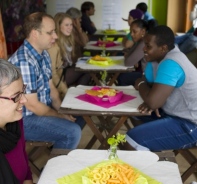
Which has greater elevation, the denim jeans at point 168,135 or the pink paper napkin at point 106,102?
the pink paper napkin at point 106,102

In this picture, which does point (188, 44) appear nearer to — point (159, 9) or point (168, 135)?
point (168, 135)

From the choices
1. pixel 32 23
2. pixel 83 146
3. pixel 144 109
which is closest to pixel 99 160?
pixel 144 109

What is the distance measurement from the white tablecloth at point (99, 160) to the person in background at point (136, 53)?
2.04 m

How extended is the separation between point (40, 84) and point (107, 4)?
5.58 meters

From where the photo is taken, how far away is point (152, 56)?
7.57ft

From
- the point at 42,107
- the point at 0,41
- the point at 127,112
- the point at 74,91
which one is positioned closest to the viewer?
the point at 127,112

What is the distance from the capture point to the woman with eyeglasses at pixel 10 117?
1253mm

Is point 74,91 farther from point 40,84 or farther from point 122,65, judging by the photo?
point 122,65

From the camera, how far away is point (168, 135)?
7.13 ft

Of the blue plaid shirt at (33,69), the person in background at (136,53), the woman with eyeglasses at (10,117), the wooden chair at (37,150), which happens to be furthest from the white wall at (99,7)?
the woman with eyeglasses at (10,117)

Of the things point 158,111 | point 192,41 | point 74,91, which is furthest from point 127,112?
point 192,41

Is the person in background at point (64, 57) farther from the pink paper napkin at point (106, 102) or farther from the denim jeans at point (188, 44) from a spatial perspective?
the denim jeans at point (188, 44)

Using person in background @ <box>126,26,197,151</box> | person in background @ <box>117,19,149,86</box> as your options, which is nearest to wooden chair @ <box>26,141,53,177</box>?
person in background @ <box>126,26,197,151</box>

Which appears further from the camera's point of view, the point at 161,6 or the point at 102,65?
the point at 161,6
